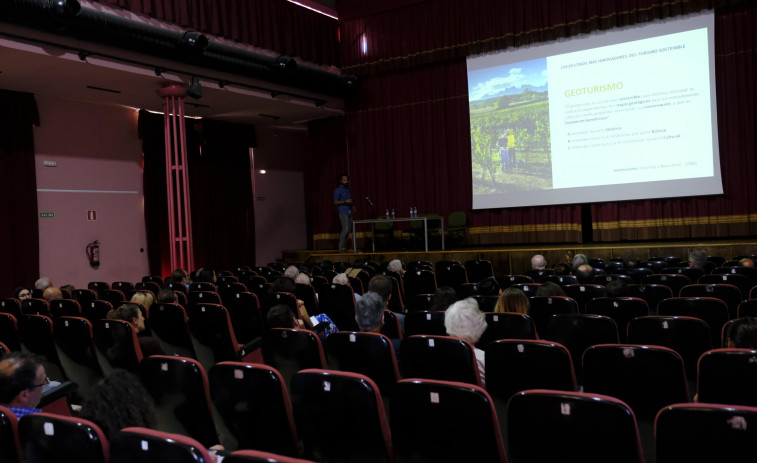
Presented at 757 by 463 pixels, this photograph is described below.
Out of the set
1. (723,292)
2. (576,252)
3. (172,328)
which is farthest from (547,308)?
(576,252)

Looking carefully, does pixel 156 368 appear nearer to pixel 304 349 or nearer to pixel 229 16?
pixel 304 349

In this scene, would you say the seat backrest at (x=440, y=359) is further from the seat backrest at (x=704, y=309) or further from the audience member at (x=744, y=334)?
the seat backrest at (x=704, y=309)

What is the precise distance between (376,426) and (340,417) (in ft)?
0.51

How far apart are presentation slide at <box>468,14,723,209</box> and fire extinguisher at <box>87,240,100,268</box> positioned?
25.1 ft

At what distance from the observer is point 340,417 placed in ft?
7.41

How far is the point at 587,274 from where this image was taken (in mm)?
5613

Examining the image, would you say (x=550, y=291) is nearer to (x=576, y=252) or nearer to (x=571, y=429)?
(x=571, y=429)

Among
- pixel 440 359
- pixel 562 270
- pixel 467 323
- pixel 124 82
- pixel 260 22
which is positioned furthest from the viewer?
pixel 260 22

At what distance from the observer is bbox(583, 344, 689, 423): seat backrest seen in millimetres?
2365

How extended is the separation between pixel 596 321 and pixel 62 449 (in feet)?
8.79

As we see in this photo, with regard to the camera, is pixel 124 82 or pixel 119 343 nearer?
pixel 119 343

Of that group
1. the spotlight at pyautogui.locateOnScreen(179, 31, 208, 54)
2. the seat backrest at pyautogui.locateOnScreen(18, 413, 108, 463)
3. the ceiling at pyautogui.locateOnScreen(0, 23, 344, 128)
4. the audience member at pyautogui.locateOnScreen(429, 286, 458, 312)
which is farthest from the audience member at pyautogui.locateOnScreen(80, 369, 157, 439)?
the spotlight at pyautogui.locateOnScreen(179, 31, 208, 54)

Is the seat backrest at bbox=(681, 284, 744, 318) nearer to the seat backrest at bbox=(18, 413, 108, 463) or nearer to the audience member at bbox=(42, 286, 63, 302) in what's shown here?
the seat backrest at bbox=(18, 413, 108, 463)

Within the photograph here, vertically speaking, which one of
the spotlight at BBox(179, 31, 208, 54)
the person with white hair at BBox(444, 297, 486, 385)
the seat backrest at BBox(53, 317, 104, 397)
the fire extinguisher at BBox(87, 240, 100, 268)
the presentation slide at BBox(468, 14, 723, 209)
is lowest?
the seat backrest at BBox(53, 317, 104, 397)
